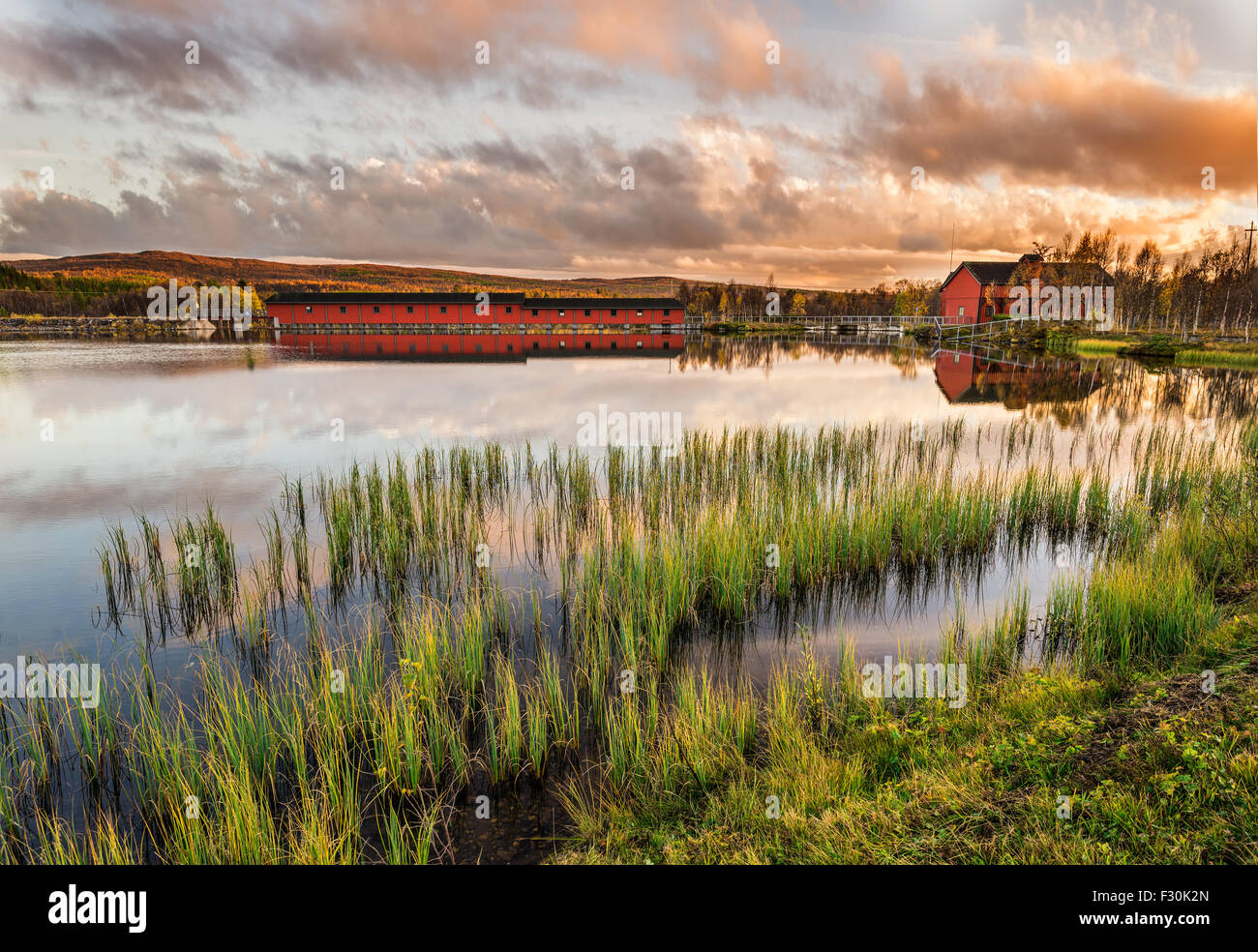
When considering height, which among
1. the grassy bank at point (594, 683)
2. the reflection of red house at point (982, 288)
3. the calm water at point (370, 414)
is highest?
the reflection of red house at point (982, 288)

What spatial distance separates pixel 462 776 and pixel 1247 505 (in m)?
10.3

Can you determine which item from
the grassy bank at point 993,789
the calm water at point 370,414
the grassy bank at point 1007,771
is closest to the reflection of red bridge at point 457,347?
the calm water at point 370,414

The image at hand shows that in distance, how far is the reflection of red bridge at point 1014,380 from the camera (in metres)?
24.1

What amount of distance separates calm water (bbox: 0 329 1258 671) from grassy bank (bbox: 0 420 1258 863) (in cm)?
55

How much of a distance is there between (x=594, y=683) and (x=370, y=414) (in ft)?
57.0

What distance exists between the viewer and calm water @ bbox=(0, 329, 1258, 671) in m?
7.41

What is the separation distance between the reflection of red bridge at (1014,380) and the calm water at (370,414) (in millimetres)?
192

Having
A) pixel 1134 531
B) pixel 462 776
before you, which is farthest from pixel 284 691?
pixel 1134 531

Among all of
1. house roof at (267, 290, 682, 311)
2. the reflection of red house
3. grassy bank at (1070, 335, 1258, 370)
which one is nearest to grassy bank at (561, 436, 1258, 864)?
grassy bank at (1070, 335, 1258, 370)

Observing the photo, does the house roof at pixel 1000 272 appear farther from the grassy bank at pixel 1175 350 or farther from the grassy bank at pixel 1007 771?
the grassy bank at pixel 1007 771

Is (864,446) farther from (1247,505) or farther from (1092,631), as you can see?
(1092,631)

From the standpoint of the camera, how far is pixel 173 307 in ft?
372

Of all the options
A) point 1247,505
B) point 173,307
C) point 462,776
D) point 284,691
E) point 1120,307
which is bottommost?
point 462,776

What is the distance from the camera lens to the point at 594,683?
17.0 ft
